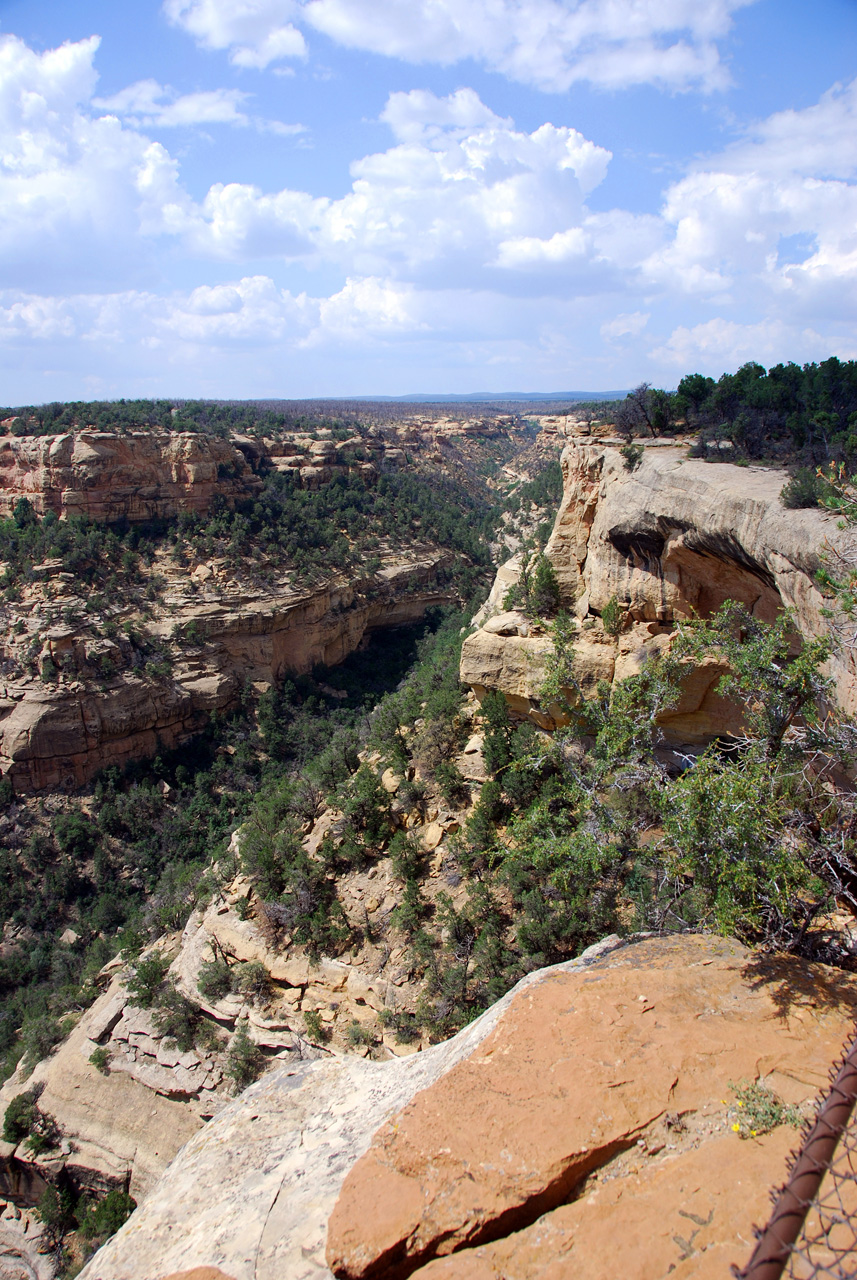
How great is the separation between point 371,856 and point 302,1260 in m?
10.7

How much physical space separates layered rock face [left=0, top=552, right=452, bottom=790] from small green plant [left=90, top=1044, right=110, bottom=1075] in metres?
17.8

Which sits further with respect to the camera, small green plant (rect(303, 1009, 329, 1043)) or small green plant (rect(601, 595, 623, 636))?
small green plant (rect(601, 595, 623, 636))

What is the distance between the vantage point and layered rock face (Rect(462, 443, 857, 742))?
9.79 m

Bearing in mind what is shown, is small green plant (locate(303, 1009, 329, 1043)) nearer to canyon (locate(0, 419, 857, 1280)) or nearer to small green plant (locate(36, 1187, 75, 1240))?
canyon (locate(0, 419, 857, 1280))

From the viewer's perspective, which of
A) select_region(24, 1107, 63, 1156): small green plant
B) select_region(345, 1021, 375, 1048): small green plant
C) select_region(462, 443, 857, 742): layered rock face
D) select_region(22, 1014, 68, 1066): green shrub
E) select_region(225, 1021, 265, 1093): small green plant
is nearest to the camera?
select_region(462, 443, 857, 742): layered rock face

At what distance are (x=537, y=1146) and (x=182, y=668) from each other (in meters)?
33.3

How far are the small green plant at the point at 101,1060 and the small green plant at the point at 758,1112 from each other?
16.6 m

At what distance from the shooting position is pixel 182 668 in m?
35.1

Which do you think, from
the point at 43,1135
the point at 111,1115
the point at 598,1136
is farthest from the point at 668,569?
the point at 43,1135

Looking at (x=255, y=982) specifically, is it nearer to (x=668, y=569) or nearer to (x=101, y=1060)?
(x=101, y=1060)

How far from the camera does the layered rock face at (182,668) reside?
30453 millimetres

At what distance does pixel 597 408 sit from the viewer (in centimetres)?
2802

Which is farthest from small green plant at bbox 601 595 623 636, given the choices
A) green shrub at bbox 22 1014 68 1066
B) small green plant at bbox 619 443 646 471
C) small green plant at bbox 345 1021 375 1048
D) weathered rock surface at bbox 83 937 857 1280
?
green shrub at bbox 22 1014 68 1066

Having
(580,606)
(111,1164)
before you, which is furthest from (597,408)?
(111,1164)
